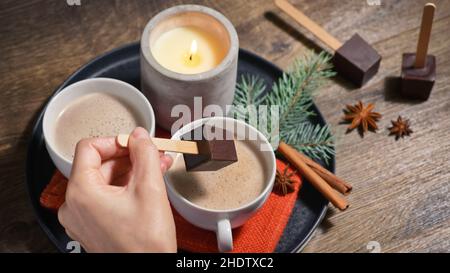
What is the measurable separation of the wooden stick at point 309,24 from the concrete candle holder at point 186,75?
0.73ft

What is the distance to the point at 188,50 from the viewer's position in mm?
1128

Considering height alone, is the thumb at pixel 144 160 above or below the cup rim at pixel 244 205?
above

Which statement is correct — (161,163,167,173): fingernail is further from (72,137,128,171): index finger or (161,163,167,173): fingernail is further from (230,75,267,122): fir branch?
(230,75,267,122): fir branch

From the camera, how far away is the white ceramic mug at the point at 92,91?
3.42 feet

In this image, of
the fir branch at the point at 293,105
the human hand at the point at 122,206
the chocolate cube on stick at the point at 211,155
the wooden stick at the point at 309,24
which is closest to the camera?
the human hand at the point at 122,206

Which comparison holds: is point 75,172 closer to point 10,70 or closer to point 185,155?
point 185,155

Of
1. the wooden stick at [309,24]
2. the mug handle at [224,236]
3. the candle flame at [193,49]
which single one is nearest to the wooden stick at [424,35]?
the wooden stick at [309,24]

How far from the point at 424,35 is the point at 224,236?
0.52 m

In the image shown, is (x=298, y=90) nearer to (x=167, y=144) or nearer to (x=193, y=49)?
(x=193, y=49)

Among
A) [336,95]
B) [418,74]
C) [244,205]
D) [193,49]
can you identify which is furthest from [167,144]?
[418,74]

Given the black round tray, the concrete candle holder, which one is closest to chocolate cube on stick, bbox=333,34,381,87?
the black round tray

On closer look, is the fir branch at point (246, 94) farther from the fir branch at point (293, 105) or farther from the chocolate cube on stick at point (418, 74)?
the chocolate cube on stick at point (418, 74)

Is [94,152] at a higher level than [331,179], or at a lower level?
higher

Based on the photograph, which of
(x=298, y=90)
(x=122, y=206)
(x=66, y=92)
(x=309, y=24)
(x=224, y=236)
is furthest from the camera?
(x=309, y=24)
